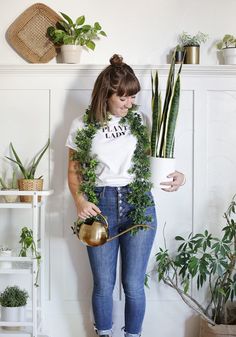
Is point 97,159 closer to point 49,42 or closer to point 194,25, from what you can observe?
point 49,42

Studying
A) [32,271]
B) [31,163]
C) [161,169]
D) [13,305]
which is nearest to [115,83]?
[161,169]

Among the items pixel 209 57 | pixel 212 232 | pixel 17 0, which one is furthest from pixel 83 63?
pixel 212 232

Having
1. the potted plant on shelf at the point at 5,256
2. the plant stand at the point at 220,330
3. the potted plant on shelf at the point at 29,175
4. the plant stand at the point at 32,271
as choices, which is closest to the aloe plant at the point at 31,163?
the potted plant on shelf at the point at 29,175

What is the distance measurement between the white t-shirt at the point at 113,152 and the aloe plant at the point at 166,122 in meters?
0.11

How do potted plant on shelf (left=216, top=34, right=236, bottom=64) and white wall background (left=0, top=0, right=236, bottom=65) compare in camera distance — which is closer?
potted plant on shelf (left=216, top=34, right=236, bottom=64)

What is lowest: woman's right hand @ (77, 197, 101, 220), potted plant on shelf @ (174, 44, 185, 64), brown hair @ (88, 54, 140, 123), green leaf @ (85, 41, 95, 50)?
woman's right hand @ (77, 197, 101, 220)

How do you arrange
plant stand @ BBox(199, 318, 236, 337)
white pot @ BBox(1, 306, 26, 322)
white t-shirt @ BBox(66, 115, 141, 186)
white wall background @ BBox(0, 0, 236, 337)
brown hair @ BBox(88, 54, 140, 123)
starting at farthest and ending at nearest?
white wall background @ BBox(0, 0, 236, 337)
white pot @ BBox(1, 306, 26, 322)
plant stand @ BBox(199, 318, 236, 337)
white t-shirt @ BBox(66, 115, 141, 186)
brown hair @ BBox(88, 54, 140, 123)

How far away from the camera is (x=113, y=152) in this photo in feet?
7.60

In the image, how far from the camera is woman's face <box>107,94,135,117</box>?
2.24 meters

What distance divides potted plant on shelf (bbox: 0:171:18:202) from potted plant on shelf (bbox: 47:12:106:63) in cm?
71

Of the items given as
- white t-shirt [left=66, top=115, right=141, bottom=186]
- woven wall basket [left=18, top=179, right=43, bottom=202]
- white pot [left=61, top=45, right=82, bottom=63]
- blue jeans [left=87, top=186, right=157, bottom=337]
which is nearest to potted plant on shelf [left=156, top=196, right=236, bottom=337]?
blue jeans [left=87, top=186, right=157, bottom=337]

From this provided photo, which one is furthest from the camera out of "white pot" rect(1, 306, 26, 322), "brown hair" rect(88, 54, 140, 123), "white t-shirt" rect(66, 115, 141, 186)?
"white pot" rect(1, 306, 26, 322)

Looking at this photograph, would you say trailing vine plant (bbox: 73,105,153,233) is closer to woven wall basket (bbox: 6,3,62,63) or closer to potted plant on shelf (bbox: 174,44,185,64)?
potted plant on shelf (bbox: 174,44,185,64)

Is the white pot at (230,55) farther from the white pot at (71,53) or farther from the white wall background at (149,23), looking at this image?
the white pot at (71,53)
